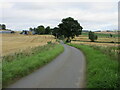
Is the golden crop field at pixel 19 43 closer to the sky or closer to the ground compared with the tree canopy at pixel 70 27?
closer to the ground

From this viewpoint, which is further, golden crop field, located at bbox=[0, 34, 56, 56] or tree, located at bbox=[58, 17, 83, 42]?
tree, located at bbox=[58, 17, 83, 42]

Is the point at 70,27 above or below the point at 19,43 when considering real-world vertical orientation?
above

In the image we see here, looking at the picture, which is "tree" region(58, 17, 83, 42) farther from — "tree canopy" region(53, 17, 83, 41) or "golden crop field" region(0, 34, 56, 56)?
"golden crop field" region(0, 34, 56, 56)

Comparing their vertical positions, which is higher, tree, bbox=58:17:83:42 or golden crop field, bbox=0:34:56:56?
tree, bbox=58:17:83:42

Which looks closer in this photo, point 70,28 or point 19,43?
point 19,43

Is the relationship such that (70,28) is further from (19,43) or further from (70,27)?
(19,43)

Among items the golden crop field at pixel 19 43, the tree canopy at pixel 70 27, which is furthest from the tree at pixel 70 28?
the golden crop field at pixel 19 43

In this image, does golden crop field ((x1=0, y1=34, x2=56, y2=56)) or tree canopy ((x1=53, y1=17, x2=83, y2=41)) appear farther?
tree canopy ((x1=53, y1=17, x2=83, y2=41))

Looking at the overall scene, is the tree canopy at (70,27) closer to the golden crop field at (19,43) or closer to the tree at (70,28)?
the tree at (70,28)

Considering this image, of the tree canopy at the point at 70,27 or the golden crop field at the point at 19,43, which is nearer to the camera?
the golden crop field at the point at 19,43

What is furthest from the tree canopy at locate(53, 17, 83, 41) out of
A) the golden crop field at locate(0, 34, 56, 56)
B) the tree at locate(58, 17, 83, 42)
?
the golden crop field at locate(0, 34, 56, 56)

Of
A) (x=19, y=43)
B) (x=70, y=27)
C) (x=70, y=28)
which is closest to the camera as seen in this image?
(x=19, y=43)

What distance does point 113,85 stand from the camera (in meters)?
6.52

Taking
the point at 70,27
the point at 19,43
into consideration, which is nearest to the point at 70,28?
the point at 70,27
